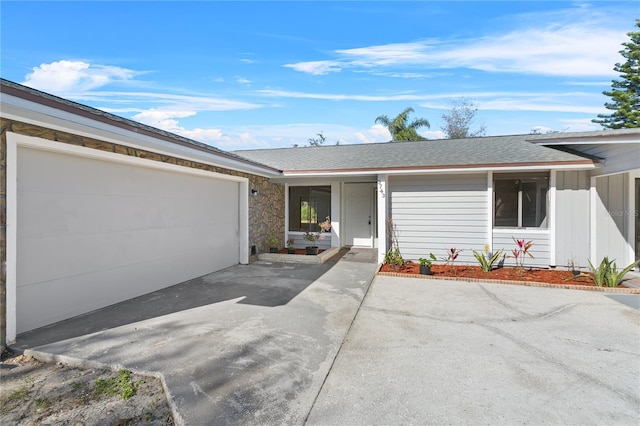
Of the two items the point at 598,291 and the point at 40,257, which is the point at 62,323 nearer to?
the point at 40,257

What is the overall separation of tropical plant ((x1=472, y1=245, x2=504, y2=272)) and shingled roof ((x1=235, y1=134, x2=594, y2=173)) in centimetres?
215

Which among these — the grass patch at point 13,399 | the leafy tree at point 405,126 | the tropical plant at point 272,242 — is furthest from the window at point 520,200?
the leafy tree at point 405,126

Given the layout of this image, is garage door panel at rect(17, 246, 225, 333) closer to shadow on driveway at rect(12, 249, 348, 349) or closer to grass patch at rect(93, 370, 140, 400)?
shadow on driveway at rect(12, 249, 348, 349)

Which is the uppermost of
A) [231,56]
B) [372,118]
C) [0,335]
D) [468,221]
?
[372,118]

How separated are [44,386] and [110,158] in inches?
127

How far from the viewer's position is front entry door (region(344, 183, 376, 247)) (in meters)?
11.0

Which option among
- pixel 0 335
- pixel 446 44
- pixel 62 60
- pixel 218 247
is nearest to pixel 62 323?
pixel 0 335

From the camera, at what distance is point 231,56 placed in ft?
31.2

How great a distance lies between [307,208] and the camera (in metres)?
10.9

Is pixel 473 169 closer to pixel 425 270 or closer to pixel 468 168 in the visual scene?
pixel 468 168

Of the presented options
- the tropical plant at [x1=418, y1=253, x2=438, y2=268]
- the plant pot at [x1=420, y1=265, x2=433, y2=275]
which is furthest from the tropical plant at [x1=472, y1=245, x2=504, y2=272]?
the plant pot at [x1=420, y1=265, x2=433, y2=275]

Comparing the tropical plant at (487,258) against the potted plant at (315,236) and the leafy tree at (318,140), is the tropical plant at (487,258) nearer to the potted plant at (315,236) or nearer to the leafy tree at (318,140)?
the potted plant at (315,236)

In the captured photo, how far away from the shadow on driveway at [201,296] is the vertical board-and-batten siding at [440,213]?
7.86 ft

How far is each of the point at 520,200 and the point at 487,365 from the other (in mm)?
5907
